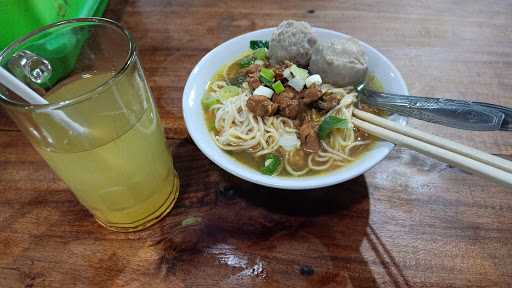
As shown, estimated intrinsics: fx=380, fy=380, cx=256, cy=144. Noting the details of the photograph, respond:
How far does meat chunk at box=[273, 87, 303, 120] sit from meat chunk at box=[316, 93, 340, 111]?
0.29ft

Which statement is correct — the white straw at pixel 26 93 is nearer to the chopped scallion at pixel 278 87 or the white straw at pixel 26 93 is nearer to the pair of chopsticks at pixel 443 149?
the chopped scallion at pixel 278 87

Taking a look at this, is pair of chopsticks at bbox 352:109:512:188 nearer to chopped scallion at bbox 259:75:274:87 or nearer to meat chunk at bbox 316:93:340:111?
meat chunk at bbox 316:93:340:111

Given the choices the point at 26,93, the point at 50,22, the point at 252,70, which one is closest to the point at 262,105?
the point at 252,70

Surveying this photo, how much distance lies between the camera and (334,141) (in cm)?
146

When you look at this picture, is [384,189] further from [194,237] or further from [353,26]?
[353,26]

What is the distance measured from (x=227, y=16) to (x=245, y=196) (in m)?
1.28

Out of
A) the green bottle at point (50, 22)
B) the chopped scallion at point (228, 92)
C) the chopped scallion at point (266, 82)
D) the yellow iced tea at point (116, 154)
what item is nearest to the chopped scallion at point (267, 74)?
the chopped scallion at point (266, 82)

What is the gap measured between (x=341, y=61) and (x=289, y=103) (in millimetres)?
256

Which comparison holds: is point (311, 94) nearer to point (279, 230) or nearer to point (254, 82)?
point (254, 82)

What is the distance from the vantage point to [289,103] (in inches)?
59.4

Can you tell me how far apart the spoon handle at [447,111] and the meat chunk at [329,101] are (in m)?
0.16

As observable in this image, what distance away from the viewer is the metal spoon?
1.22 m

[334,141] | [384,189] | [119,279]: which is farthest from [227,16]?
[119,279]

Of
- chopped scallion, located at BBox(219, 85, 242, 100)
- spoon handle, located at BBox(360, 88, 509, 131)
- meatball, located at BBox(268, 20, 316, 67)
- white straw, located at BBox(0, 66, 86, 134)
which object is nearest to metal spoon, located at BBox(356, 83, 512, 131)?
spoon handle, located at BBox(360, 88, 509, 131)
